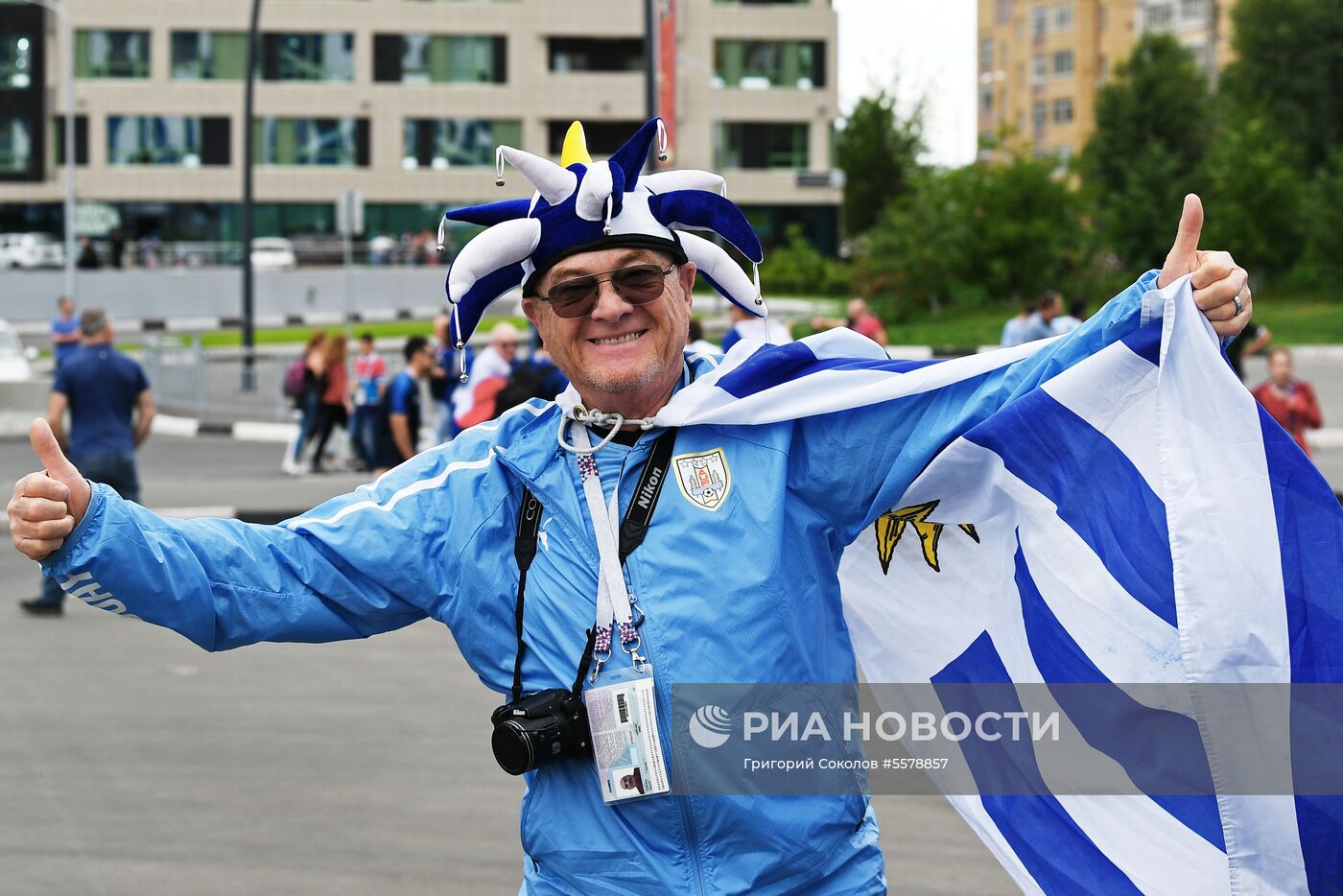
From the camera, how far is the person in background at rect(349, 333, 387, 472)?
17531 millimetres

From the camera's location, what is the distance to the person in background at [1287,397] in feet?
46.5

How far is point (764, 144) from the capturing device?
221 feet

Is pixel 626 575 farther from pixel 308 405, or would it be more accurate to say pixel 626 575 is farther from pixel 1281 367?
pixel 308 405

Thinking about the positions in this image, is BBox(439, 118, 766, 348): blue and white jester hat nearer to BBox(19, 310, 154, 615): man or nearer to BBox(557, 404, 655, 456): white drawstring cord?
BBox(557, 404, 655, 456): white drawstring cord

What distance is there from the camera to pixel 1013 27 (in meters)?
107

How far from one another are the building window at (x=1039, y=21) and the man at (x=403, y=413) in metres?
92.9

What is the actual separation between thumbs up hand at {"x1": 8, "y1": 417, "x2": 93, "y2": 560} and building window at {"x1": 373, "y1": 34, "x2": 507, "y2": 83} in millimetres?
63847

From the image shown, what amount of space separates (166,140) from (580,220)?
64017 mm

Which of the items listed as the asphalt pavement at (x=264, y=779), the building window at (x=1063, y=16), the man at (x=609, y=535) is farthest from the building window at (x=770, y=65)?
the man at (x=609, y=535)

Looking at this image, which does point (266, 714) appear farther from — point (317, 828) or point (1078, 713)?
point (1078, 713)

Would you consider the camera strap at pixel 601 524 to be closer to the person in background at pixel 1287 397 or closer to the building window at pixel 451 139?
the person in background at pixel 1287 397

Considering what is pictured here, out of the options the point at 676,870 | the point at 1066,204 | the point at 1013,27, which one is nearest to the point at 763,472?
the point at 676,870

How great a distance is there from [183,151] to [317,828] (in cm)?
6081

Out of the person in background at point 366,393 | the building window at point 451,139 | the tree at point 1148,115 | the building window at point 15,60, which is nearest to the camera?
the person in background at point 366,393
